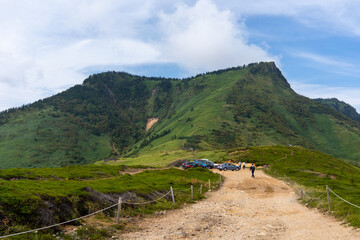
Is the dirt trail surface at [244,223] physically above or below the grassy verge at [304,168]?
above

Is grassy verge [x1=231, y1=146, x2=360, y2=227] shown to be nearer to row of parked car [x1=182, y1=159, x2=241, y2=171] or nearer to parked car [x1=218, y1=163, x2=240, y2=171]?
parked car [x1=218, y1=163, x2=240, y2=171]

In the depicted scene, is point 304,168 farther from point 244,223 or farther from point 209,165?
point 244,223

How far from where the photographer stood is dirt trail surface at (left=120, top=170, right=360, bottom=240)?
14969 millimetres

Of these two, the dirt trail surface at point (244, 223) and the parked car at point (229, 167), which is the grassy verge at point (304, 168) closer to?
the dirt trail surface at point (244, 223)

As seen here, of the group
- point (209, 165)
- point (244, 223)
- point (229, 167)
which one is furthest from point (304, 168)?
point (244, 223)

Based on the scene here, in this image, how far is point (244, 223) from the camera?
18.1m

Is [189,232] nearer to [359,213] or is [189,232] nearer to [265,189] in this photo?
[359,213]

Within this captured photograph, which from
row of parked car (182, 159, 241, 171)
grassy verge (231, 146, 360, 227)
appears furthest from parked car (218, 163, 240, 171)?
grassy verge (231, 146, 360, 227)

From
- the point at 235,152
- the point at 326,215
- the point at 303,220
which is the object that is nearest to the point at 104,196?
the point at 303,220

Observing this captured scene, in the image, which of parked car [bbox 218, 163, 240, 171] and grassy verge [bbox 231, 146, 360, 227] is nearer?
grassy verge [bbox 231, 146, 360, 227]

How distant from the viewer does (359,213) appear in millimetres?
17109

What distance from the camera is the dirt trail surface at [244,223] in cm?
1497

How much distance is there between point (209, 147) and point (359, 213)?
14655cm

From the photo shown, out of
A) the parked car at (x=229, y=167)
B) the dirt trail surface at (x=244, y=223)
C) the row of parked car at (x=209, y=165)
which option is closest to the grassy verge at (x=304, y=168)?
the dirt trail surface at (x=244, y=223)
